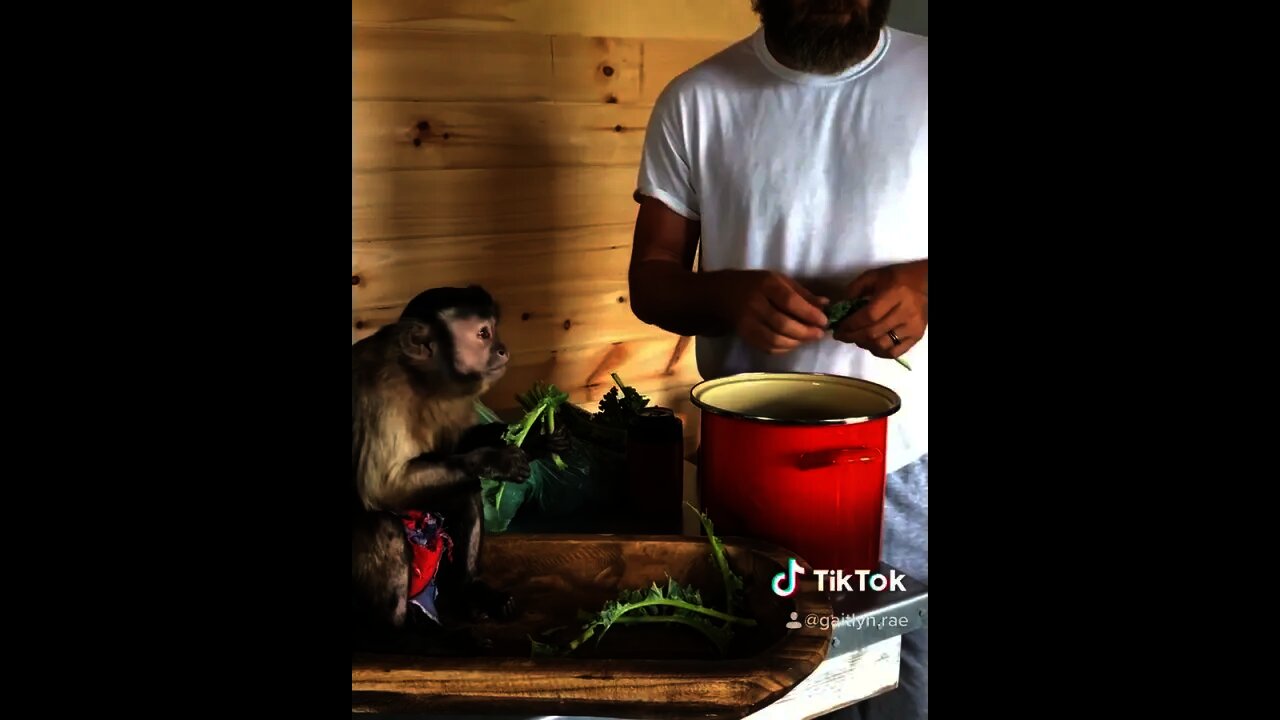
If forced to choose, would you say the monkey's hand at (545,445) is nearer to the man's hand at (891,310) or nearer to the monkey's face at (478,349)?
the monkey's face at (478,349)

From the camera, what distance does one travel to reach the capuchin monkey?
663 millimetres

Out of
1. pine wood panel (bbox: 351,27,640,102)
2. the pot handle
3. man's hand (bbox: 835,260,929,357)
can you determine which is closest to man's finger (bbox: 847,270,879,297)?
man's hand (bbox: 835,260,929,357)

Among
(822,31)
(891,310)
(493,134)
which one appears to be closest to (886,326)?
(891,310)

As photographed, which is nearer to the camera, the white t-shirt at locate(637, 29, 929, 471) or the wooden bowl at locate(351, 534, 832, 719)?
the wooden bowl at locate(351, 534, 832, 719)

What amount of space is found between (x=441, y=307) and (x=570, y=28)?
25 centimetres

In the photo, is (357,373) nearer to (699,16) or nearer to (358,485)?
(358,485)

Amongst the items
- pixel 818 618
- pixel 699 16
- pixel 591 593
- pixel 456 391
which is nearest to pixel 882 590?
pixel 818 618

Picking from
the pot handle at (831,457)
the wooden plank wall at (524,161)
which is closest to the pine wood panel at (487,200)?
the wooden plank wall at (524,161)

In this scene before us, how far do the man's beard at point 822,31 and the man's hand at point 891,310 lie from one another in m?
0.16

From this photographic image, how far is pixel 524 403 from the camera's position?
0.76 m

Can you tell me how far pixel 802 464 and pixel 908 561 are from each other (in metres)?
0.13

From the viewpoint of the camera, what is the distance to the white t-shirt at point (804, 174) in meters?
0.74

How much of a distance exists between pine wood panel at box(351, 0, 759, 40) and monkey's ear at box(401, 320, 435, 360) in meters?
0.22

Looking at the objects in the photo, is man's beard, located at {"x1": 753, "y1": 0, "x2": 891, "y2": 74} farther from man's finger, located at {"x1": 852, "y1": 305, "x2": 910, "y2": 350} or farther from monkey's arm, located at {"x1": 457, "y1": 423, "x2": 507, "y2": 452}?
monkey's arm, located at {"x1": 457, "y1": 423, "x2": 507, "y2": 452}
